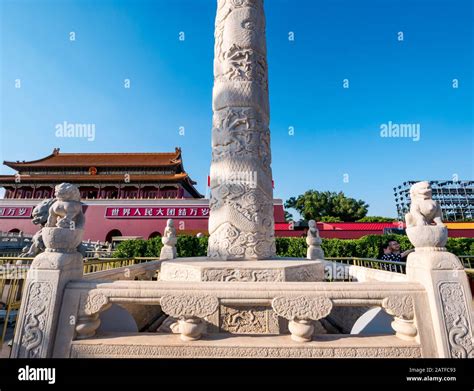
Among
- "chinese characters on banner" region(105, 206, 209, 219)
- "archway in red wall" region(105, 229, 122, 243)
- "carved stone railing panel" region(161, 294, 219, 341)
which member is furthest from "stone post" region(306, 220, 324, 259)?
"archway in red wall" region(105, 229, 122, 243)

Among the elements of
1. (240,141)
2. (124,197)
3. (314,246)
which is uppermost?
(124,197)

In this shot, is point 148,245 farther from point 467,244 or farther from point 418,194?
point 467,244

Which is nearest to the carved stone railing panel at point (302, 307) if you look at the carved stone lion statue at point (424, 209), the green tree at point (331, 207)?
the carved stone lion statue at point (424, 209)

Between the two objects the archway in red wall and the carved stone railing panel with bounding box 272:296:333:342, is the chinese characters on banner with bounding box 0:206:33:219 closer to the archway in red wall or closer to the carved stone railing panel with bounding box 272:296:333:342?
the archway in red wall

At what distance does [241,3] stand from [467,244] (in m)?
13.1

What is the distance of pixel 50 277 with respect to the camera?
86.2 inches

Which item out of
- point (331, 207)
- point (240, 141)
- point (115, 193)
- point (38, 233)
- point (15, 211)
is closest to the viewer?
point (240, 141)

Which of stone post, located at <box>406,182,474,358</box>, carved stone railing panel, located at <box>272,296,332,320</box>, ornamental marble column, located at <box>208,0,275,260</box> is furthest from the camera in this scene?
ornamental marble column, located at <box>208,0,275,260</box>

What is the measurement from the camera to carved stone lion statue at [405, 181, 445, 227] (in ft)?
7.52

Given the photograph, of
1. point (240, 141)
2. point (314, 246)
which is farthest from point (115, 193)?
point (240, 141)

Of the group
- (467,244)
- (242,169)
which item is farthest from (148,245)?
(467,244)

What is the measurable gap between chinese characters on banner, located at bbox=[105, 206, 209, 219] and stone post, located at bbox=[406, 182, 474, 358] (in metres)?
17.8

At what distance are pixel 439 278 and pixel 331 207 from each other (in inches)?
1228
